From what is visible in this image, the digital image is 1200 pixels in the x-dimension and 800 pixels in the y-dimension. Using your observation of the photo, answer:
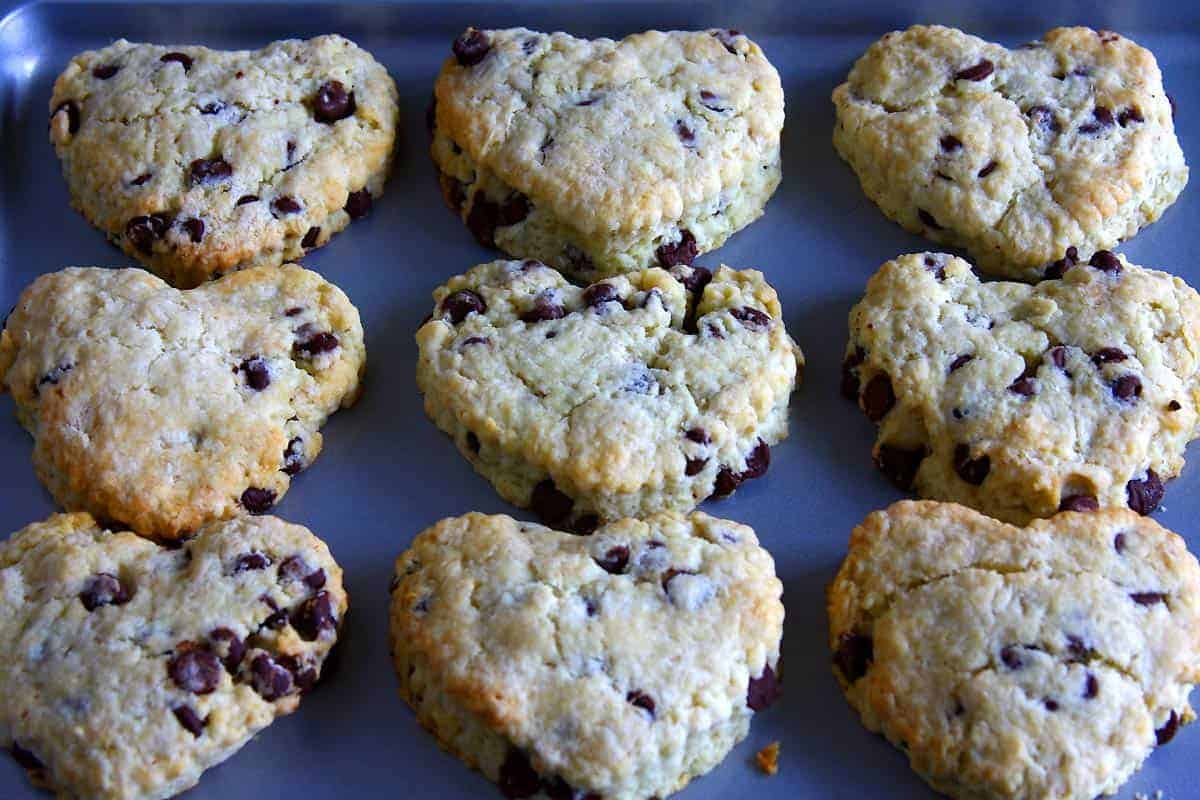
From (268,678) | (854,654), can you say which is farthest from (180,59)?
(854,654)

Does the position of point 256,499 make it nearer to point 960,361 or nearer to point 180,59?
point 180,59

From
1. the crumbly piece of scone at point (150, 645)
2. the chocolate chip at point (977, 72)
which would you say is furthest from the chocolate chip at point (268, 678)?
the chocolate chip at point (977, 72)

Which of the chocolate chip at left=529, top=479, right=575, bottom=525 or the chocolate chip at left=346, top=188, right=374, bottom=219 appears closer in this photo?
the chocolate chip at left=529, top=479, right=575, bottom=525

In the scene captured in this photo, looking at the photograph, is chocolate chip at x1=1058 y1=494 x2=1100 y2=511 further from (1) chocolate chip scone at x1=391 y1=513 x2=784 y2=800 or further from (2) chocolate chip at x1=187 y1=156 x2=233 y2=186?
(2) chocolate chip at x1=187 y1=156 x2=233 y2=186

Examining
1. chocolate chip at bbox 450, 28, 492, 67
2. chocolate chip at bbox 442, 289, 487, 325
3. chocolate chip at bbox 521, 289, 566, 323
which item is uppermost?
chocolate chip at bbox 450, 28, 492, 67

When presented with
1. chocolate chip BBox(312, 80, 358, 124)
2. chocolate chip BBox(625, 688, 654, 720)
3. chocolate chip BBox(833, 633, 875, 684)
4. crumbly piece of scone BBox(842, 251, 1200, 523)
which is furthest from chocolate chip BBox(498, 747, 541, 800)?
chocolate chip BBox(312, 80, 358, 124)

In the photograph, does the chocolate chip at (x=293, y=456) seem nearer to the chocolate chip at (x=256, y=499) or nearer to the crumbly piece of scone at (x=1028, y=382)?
the chocolate chip at (x=256, y=499)
